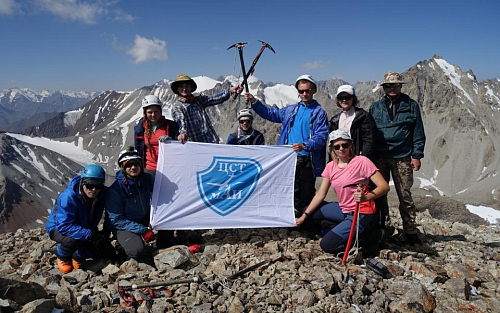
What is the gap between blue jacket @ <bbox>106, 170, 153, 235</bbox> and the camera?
7.18 metres

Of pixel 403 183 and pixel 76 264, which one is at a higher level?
pixel 403 183

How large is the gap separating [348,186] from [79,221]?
6.11 m

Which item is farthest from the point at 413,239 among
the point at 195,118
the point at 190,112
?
the point at 190,112

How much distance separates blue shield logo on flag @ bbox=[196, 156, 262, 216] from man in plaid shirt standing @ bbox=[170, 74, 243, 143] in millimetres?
859

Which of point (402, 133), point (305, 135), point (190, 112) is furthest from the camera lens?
point (190, 112)

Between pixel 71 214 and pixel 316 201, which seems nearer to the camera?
pixel 71 214

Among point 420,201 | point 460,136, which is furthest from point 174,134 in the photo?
point 460,136

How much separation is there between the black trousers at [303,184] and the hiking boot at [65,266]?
19.0 ft

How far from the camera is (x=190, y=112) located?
8547 mm

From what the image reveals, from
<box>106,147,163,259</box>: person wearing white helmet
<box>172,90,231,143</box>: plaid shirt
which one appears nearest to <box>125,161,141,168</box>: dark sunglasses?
<box>106,147,163,259</box>: person wearing white helmet

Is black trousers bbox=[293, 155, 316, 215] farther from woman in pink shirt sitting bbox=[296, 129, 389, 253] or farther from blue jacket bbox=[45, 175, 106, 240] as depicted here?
blue jacket bbox=[45, 175, 106, 240]

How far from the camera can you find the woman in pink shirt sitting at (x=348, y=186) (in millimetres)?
7066

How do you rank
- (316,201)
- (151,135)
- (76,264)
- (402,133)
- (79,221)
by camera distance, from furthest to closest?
(151,135), (402,133), (316,201), (76,264), (79,221)

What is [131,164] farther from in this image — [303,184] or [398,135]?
[398,135]
